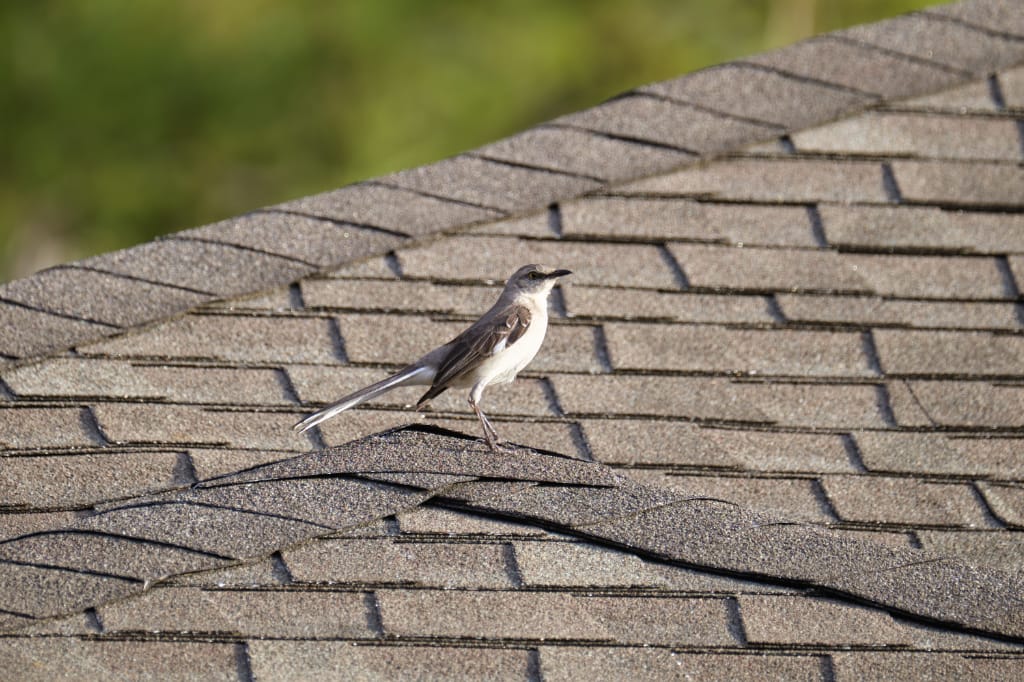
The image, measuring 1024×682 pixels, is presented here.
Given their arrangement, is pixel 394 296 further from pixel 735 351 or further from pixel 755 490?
pixel 755 490

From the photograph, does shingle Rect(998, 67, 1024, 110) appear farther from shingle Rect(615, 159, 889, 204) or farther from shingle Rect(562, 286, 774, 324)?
shingle Rect(562, 286, 774, 324)

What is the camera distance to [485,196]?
6039mm

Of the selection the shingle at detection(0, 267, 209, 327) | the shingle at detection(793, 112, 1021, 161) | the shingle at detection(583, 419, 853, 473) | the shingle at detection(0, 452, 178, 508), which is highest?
the shingle at detection(793, 112, 1021, 161)

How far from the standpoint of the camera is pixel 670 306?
5.68 meters

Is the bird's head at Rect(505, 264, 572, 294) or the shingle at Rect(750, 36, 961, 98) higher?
the shingle at Rect(750, 36, 961, 98)

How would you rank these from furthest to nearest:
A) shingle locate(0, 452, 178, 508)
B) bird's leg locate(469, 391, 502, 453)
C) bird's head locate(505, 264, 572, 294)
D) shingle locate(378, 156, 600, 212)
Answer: shingle locate(378, 156, 600, 212), bird's head locate(505, 264, 572, 294), shingle locate(0, 452, 178, 508), bird's leg locate(469, 391, 502, 453)

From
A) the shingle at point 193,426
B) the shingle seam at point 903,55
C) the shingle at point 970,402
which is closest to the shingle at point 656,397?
the shingle at point 970,402

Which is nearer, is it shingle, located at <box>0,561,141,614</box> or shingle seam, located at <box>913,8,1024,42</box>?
shingle, located at <box>0,561,141,614</box>

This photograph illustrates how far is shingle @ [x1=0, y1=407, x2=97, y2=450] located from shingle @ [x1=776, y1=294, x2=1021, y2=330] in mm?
2733

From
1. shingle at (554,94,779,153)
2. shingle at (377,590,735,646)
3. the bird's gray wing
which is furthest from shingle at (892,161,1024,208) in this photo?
shingle at (377,590,735,646)

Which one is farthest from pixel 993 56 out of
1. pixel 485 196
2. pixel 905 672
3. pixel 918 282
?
pixel 905 672

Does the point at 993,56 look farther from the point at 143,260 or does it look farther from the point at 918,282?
the point at 143,260

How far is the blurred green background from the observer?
18.3 m

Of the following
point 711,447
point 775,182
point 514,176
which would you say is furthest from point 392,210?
point 711,447
